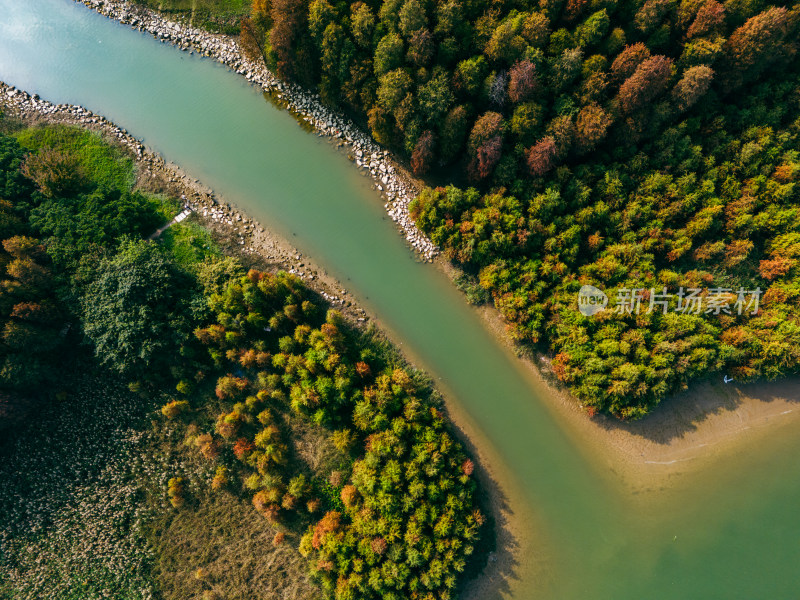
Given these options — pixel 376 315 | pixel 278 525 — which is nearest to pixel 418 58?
pixel 376 315

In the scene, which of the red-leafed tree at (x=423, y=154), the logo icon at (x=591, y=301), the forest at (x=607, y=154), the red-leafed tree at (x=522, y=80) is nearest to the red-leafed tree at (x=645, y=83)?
the forest at (x=607, y=154)

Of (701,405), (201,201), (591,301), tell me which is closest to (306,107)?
(201,201)

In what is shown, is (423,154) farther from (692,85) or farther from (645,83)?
(692,85)

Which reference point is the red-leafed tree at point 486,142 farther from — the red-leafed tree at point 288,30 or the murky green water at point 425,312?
the red-leafed tree at point 288,30

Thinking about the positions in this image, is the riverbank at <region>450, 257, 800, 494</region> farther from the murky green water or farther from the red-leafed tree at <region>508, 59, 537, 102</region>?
the red-leafed tree at <region>508, 59, 537, 102</region>

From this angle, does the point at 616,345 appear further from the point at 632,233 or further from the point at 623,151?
the point at 623,151

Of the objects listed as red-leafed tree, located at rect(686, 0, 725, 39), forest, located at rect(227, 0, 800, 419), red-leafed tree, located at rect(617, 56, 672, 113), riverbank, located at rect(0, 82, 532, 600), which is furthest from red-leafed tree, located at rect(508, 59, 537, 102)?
riverbank, located at rect(0, 82, 532, 600)
